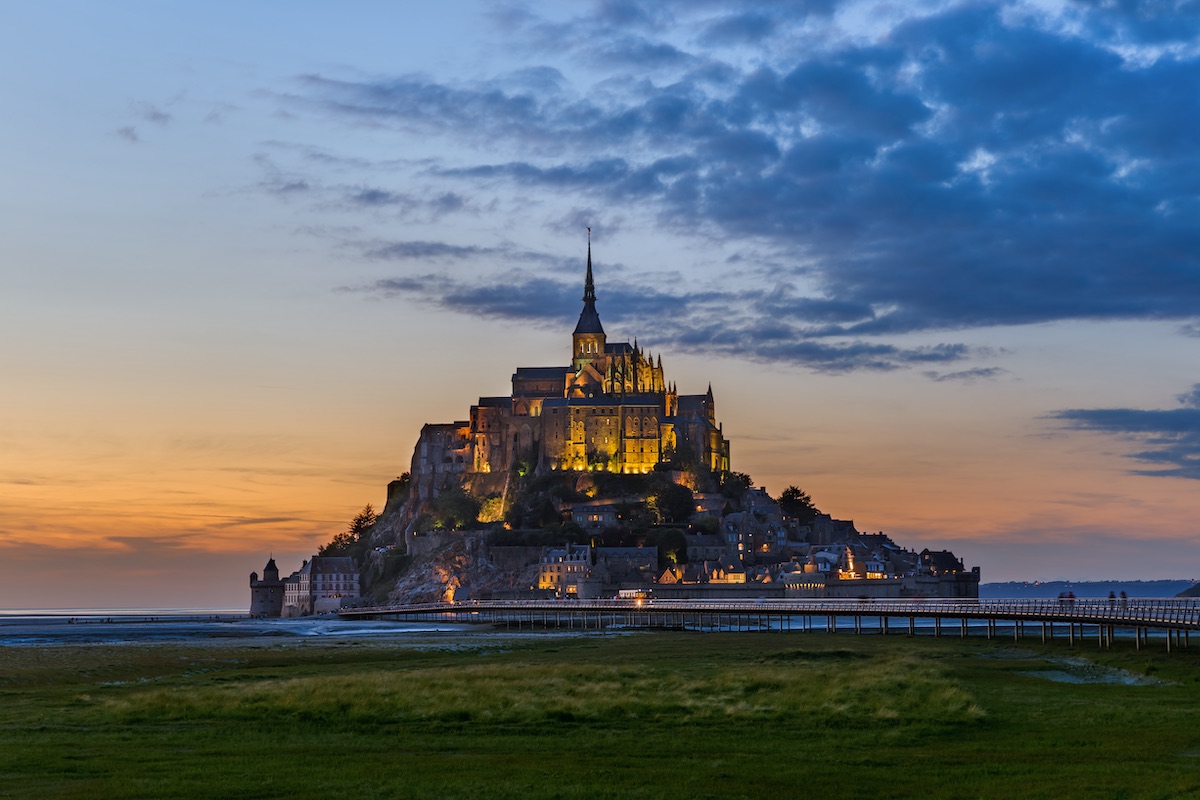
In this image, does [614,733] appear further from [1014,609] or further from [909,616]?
[909,616]

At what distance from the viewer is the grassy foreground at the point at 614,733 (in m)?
24.1

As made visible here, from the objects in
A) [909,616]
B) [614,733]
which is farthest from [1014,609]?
[614,733]

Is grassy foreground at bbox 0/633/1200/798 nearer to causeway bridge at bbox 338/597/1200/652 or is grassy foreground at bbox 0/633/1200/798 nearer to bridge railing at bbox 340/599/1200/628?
bridge railing at bbox 340/599/1200/628

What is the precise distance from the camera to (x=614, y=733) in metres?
31.8

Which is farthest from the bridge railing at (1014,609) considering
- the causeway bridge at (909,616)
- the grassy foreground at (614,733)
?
the grassy foreground at (614,733)

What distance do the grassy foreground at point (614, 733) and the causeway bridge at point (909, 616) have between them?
8.56 metres

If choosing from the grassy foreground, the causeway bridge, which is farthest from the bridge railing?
the grassy foreground

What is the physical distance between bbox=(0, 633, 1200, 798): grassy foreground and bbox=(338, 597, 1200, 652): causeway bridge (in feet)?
28.1

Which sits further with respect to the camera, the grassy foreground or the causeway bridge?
the causeway bridge

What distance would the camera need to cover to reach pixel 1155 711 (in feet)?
113

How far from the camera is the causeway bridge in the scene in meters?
64.8

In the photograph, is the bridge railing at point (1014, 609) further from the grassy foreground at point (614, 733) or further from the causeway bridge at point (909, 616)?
the grassy foreground at point (614, 733)

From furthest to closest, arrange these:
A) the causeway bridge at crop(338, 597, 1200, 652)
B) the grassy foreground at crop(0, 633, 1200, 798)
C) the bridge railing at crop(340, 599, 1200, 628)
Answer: the causeway bridge at crop(338, 597, 1200, 652) → the bridge railing at crop(340, 599, 1200, 628) → the grassy foreground at crop(0, 633, 1200, 798)

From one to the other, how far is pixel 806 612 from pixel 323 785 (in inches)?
3245
